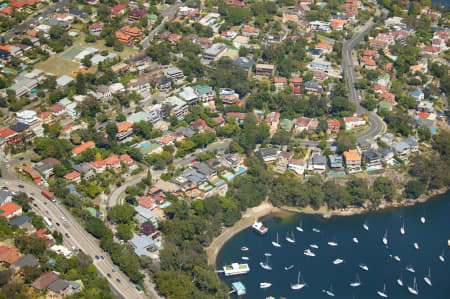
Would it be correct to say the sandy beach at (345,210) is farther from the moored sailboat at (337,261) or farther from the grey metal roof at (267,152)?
the grey metal roof at (267,152)

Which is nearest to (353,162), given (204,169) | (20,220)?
(204,169)

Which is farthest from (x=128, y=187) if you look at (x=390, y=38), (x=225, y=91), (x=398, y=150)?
(x=390, y=38)

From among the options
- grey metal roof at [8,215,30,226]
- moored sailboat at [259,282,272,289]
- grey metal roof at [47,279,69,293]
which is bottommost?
moored sailboat at [259,282,272,289]

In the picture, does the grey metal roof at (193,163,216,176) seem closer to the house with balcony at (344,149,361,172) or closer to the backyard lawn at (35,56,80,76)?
the house with balcony at (344,149,361,172)

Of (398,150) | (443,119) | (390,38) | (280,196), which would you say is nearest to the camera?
(280,196)

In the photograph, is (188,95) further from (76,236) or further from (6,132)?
(76,236)

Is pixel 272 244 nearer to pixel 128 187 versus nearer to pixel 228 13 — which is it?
pixel 128 187

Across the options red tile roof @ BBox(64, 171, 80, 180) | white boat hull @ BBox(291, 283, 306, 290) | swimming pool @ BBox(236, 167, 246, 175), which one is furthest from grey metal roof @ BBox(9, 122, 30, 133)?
white boat hull @ BBox(291, 283, 306, 290)
